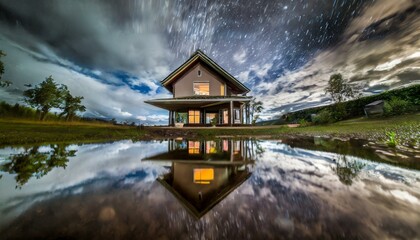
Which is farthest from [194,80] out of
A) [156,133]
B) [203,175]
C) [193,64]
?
[203,175]

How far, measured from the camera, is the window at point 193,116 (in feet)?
54.3

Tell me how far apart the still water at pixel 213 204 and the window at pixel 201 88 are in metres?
14.1

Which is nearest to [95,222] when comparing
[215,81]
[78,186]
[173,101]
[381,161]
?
[78,186]

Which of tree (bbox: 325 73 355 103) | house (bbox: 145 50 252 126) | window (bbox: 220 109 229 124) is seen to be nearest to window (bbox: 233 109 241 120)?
window (bbox: 220 109 229 124)

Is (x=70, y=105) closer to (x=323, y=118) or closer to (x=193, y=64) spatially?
(x=193, y=64)

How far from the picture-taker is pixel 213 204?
1363 mm

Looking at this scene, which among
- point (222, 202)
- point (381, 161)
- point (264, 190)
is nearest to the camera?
point (222, 202)

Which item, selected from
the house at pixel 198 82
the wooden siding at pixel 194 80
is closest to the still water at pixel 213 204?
the house at pixel 198 82

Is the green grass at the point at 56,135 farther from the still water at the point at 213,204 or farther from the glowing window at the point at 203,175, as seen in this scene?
the glowing window at the point at 203,175

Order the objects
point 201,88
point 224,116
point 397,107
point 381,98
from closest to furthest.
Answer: point 201,88
point 224,116
point 397,107
point 381,98

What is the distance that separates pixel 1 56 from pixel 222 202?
716 inches

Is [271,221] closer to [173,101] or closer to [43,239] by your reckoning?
[43,239]

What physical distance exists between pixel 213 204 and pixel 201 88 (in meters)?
15.2

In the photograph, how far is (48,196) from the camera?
148cm
